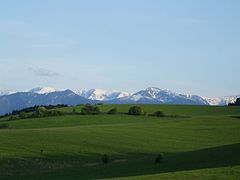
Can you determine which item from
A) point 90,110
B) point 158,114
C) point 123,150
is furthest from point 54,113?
point 123,150

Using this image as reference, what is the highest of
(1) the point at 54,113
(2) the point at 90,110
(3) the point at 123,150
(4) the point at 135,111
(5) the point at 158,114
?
(2) the point at 90,110

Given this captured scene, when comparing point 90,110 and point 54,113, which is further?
point 90,110

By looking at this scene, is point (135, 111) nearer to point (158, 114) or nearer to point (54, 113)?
point (158, 114)

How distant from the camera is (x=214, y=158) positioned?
47.8 metres

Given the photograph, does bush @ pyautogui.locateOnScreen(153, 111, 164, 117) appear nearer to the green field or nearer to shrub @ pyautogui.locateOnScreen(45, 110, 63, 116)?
the green field

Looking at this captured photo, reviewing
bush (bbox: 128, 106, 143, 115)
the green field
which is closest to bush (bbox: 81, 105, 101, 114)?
the green field

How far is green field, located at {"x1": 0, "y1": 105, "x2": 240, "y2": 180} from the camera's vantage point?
44.4 m

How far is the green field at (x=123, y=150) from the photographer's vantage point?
44.4m

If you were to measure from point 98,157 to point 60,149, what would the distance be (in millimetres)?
8306

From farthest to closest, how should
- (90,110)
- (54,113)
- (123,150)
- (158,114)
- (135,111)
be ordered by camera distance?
(90,110)
(158,114)
(135,111)
(54,113)
(123,150)

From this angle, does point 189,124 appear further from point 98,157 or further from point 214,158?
point 214,158

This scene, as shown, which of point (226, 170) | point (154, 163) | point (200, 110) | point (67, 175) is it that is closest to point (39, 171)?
point (67, 175)

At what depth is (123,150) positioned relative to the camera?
244 feet

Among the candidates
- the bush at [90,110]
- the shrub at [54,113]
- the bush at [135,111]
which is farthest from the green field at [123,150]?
the bush at [90,110]
